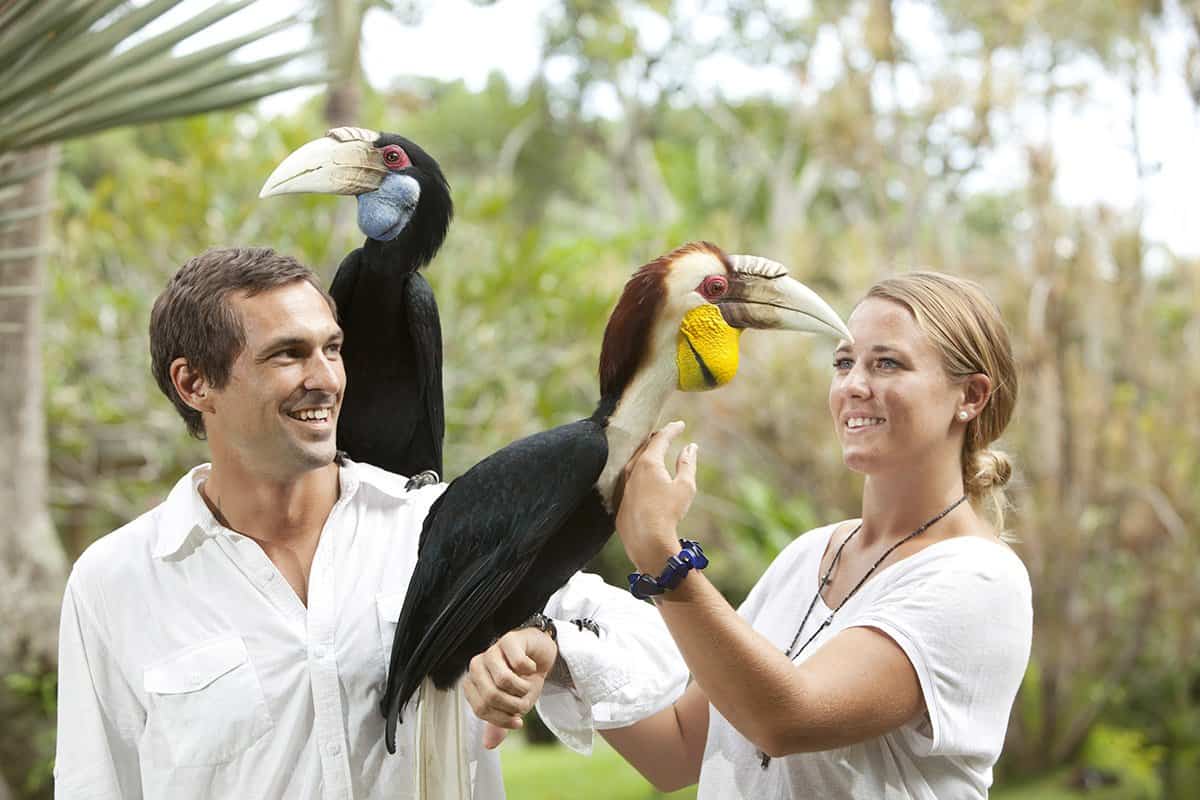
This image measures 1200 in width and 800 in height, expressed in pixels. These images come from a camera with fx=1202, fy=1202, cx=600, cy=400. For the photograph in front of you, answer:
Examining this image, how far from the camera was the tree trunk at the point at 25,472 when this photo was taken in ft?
14.0

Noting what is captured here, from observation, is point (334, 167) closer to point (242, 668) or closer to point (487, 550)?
point (487, 550)

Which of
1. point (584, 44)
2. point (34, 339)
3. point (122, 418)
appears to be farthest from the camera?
point (584, 44)

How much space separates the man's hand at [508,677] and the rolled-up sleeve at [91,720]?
1.58 feet

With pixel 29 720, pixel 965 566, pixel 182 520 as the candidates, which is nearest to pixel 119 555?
pixel 182 520

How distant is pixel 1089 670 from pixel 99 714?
19.5ft

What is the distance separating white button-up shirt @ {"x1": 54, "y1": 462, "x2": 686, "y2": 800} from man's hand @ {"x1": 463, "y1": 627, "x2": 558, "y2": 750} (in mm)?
100

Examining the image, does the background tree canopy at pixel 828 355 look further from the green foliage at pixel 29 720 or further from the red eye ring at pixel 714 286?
the red eye ring at pixel 714 286

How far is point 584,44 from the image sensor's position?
14.3 m

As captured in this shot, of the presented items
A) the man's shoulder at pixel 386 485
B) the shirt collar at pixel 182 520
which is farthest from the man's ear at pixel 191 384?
the man's shoulder at pixel 386 485

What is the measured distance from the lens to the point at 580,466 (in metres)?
1.55

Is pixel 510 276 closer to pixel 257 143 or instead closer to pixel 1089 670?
pixel 257 143

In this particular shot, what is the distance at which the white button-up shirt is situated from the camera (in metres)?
1.61

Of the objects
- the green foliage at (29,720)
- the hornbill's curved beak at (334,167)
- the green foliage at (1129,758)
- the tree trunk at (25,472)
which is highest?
the hornbill's curved beak at (334,167)

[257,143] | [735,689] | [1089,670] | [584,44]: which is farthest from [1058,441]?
[584,44]
